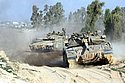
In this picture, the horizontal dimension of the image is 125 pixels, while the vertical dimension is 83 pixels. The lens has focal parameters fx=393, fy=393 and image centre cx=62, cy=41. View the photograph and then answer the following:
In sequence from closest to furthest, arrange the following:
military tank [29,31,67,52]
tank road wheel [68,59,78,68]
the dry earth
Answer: the dry earth < tank road wheel [68,59,78,68] < military tank [29,31,67,52]

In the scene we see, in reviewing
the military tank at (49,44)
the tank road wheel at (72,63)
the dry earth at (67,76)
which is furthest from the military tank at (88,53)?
the military tank at (49,44)

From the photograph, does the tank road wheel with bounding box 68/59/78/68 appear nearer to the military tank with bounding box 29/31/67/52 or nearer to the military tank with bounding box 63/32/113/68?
the military tank with bounding box 63/32/113/68

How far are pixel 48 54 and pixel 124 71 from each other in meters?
9.88

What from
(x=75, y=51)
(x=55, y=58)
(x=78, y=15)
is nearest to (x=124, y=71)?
(x=75, y=51)

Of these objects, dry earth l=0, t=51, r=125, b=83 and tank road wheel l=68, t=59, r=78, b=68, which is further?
tank road wheel l=68, t=59, r=78, b=68

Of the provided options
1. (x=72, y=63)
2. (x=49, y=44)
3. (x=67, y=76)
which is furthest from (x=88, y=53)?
(x=49, y=44)

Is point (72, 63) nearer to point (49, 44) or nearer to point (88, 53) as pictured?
point (88, 53)

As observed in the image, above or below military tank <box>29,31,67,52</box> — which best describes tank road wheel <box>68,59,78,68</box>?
below

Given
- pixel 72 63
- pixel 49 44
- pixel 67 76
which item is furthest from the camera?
pixel 49 44

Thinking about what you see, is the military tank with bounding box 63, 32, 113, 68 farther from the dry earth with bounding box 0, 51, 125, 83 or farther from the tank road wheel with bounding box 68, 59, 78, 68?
the dry earth with bounding box 0, 51, 125, 83

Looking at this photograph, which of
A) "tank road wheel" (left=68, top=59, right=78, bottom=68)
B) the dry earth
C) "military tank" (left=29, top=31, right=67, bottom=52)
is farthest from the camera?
"military tank" (left=29, top=31, right=67, bottom=52)

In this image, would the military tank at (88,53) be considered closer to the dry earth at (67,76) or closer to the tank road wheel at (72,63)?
the tank road wheel at (72,63)

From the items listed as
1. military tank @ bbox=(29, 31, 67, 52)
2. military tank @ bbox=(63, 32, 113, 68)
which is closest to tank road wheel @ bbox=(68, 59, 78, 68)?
military tank @ bbox=(63, 32, 113, 68)

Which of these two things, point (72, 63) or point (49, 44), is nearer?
point (72, 63)
